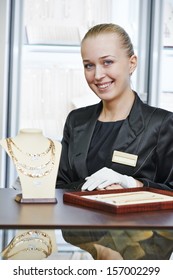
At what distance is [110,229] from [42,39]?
7.33 ft

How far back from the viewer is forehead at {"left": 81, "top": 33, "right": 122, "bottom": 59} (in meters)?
1.73

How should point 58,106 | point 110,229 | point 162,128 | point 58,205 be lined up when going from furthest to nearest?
point 58,106
point 162,128
point 58,205
point 110,229

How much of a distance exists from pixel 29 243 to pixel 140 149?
3.11ft

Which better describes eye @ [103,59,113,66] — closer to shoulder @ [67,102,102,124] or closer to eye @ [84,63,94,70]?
eye @ [84,63,94,70]

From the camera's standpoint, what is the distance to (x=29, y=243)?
2.68ft

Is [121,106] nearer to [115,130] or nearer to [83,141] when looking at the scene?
[115,130]

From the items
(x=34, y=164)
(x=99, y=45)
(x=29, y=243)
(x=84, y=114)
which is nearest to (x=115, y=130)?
(x=84, y=114)

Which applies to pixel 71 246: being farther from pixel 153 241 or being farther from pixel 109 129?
pixel 109 129

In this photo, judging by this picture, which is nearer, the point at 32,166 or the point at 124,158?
the point at 32,166

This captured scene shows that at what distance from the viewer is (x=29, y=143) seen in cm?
129

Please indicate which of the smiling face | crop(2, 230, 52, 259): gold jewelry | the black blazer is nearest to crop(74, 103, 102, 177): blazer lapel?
the black blazer

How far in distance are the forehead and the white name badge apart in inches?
14.5

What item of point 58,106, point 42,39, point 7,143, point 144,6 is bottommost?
point 58,106

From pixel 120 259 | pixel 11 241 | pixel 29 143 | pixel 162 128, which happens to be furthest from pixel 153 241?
pixel 162 128
